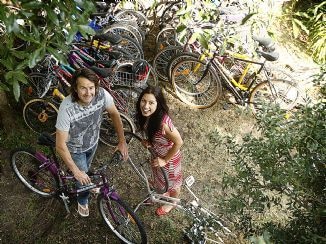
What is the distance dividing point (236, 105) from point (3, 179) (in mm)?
3798

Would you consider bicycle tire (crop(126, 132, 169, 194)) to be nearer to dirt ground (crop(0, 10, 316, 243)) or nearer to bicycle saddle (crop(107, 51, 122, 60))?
dirt ground (crop(0, 10, 316, 243))

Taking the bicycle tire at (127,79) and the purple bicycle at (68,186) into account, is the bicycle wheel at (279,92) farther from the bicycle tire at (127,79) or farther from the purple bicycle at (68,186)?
the purple bicycle at (68,186)

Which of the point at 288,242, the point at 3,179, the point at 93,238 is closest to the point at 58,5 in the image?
the point at 288,242

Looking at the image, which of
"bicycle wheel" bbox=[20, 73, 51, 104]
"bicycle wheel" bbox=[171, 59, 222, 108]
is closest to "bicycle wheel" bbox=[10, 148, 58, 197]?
"bicycle wheel" bbox=[20, 73, 51, 104]

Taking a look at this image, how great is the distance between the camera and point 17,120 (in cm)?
552

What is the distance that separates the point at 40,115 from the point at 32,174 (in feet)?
3.14

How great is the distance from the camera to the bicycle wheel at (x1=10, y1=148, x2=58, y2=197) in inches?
181

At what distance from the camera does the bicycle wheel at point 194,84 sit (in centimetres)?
613

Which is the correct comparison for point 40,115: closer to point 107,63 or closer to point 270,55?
point 107,63

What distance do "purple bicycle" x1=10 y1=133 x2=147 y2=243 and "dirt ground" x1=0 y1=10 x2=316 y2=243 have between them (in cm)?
16

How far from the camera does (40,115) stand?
17.2 ft

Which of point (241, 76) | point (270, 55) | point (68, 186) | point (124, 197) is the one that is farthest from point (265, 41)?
point (68, 186)

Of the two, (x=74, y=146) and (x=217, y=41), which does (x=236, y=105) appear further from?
(x=74, y=146)

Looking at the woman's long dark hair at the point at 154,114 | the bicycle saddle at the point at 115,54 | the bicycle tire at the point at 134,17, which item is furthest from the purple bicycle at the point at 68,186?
the bicycle tire at the point at 134,17
